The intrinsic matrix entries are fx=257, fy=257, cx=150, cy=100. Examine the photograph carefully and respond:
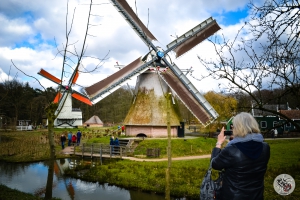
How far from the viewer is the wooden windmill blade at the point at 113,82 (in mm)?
20953

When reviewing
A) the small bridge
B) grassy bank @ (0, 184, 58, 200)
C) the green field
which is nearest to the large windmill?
the small bridge

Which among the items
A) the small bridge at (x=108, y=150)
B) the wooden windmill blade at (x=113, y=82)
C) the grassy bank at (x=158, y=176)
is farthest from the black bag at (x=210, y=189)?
the wooden windmill blade at (x=113, y=82)

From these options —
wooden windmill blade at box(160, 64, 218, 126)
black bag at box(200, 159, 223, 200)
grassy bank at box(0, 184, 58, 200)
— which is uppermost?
wooden windmill blade at box(160, 64, 218, 126)

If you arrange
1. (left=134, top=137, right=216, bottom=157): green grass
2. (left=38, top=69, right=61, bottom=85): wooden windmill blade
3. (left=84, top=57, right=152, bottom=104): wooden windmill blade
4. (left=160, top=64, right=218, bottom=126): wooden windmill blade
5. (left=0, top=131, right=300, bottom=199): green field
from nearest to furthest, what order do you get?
(left=0, top=131, right=300, bottom=199): green field → (left=134, top=137, right=216, bottom=157): green grass → (left=84, top=57, right=152, bottom=104): wooden windmill blade → (left=160, top=64, right=218, bottom=126): wooden windmill blade → (left=38, top=69, right=61, bottom=85): wooden windmill blade

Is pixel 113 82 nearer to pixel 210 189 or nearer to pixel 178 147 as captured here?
pixel 178 147

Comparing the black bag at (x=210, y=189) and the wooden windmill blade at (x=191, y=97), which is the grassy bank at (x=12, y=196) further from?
the wooden windmill blade at (x=191, y=97)

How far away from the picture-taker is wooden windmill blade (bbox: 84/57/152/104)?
21.0m

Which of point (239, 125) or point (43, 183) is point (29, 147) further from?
point (239, 125)

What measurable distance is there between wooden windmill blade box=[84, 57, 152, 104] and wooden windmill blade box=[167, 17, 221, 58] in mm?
3097

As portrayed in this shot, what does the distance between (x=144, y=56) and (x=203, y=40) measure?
542cm

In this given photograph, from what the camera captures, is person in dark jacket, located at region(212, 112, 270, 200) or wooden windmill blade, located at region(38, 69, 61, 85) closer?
person in dark jacket, located at region(212, 112, 270, 200)

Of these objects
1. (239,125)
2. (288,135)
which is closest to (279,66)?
(239,125)

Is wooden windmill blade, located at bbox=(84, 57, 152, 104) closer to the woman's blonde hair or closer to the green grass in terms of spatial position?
the green grass

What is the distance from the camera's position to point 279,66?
552 cm
